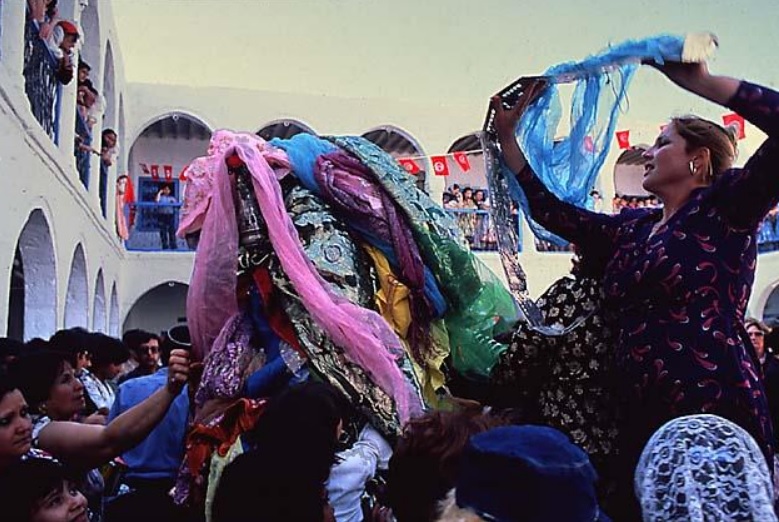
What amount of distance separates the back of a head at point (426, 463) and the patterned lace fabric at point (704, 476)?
439mm

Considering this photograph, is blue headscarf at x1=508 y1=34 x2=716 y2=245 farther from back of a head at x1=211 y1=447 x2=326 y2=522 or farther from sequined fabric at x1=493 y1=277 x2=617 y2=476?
back of a head at x1=211 y1=447 x2=326 y2=522

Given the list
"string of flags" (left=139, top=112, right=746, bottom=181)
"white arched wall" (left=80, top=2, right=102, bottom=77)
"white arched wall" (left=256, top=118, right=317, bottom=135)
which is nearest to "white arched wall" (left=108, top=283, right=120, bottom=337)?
"string of flags" (left=139, top=112, right=746, bottom=181)

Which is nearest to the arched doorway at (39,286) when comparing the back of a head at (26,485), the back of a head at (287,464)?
the back of a head at (26,485)

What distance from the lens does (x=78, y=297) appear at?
29.3 ft

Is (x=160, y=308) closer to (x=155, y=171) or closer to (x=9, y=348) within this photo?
(x=155, y=171)

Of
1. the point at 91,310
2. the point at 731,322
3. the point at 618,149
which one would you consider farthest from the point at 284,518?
the point at 618,149

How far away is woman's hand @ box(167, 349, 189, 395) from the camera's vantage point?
206 centimetres

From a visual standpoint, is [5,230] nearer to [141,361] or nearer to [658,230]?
[141,361]

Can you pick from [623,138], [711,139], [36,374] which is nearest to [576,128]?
[711,139]

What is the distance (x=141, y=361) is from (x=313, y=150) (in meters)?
3.60

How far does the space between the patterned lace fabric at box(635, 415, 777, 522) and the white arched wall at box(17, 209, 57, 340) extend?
6.06m

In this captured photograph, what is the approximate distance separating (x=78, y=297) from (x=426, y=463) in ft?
26.2

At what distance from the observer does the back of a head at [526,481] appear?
106 cm

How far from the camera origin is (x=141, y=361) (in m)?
5.68
